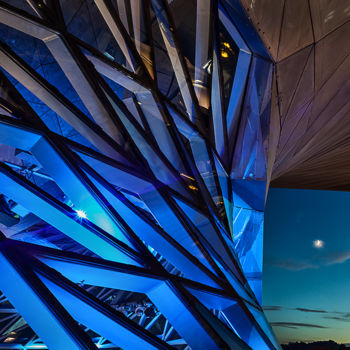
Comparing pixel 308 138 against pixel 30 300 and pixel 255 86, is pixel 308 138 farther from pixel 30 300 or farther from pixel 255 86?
pixel 30 300

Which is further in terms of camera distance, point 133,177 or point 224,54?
point 224,54

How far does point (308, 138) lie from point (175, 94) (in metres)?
5.54

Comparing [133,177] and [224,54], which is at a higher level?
Answer: [224,54]

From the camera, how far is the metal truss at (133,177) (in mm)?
3078

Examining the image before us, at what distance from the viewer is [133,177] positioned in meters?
5.00

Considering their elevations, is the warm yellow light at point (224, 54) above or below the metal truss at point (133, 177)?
above

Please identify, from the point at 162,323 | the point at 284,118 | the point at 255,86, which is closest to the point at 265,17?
the point at 255,86

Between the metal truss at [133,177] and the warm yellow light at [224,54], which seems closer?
the metal truss at [133,177]

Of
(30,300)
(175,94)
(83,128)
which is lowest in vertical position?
(30,300)

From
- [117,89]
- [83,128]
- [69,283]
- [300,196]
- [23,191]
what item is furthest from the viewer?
[300,196]

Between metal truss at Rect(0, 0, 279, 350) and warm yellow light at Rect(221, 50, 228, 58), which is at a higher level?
warm yellow light at Rect(221, 50, 228, 58)

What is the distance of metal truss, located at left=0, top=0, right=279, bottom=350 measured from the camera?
308 centimetres

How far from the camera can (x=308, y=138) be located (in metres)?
9.99

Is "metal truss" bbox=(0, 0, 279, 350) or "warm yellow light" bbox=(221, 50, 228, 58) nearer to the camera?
"metal truss" bbox=(0, 0, 279, 350)
